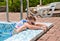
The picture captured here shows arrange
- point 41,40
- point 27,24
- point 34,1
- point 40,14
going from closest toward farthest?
point 41,40 → point 27,24 → point 40,14 → point 34,1

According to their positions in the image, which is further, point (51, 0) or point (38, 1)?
point (51, 0)

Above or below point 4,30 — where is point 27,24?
above

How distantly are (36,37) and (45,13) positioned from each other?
6.18 meters

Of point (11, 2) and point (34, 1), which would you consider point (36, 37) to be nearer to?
point (11, 2)

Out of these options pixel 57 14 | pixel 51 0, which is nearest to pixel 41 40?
pixel 57 14

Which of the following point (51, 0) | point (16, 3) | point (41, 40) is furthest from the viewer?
point (51, 0)

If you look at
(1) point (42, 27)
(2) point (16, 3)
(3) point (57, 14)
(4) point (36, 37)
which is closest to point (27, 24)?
(1) point (42, 27)

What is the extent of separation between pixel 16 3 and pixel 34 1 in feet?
5.27

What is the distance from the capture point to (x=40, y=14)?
34.0 ft

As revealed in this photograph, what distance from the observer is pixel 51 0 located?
15.9 m

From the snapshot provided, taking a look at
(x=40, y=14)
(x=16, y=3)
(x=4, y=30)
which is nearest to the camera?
(x=4, y=30)

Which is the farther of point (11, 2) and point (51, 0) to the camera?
point (51, 0)

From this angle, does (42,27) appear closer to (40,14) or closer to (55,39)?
(55,39)

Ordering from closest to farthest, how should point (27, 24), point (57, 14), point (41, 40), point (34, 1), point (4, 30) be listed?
1. point (41, 40)
2. point (27, 24)
3. point (4, 30)
4. point (57, 14)
5. point (34, 1)
